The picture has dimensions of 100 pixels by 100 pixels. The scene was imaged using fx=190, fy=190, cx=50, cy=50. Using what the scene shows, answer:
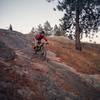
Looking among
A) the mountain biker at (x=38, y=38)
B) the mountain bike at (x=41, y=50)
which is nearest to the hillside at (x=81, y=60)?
the mountain bike at (x=41, y=50)

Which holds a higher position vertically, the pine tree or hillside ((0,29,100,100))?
the pine tree

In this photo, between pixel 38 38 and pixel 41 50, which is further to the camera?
pixel 41 50

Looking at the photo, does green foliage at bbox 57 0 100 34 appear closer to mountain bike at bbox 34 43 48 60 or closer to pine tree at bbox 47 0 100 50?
pine tree at bbox 47 0 100 50

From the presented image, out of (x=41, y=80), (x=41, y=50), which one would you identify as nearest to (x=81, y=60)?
(x=41, y=50)

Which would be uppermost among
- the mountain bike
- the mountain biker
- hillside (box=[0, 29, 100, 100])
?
the mountain biker

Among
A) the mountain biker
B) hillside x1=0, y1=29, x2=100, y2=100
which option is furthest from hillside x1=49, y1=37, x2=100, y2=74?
the mountain biker

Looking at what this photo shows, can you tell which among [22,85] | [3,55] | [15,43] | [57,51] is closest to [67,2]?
[57,51]

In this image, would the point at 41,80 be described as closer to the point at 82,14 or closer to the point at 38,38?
the point at 38,38

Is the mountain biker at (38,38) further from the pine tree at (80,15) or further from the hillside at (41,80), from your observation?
the pine tree at (80,15)

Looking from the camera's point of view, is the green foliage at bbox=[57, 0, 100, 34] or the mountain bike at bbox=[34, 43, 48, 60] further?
the green foliage at bbox=[57, 0, 100, 34]

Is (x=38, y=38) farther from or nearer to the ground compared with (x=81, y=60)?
farther from the ground

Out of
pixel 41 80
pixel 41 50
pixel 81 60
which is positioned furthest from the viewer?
pixel 81 60

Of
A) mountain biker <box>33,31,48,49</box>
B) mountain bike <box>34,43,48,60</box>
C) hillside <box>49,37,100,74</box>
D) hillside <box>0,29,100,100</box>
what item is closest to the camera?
hillside <box>0,29,100,100</box>

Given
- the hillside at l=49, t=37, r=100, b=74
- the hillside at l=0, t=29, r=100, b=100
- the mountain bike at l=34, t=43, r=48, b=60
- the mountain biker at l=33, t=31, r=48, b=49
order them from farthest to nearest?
the hillside at l=49, t=37, r=100, b=74
the mountain bike at l=34, t=43, r=48, b=60
the mountain biker at l=33, t=31, r=48, b=49
the hillside at l=0, t=29, r=100, b=100
